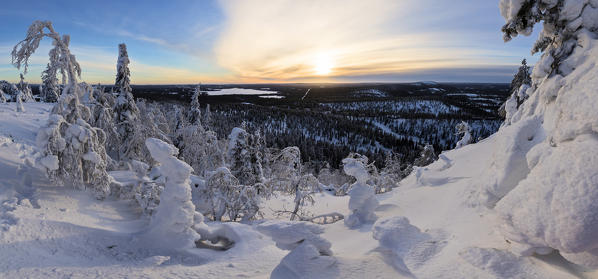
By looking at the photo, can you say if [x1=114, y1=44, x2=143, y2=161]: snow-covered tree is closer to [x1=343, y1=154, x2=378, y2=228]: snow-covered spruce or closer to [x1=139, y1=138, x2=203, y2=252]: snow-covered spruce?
[x1=139, y1=138, x2=203, y2=252]: snow-covered spruce

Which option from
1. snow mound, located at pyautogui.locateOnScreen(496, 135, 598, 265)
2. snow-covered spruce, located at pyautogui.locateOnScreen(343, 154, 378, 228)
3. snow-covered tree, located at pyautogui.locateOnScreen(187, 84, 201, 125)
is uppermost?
snow-covered tree, located at pyautogui.locateOnScreen(187, 84, 201, 125)

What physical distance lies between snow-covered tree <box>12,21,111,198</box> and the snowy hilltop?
0.05 m

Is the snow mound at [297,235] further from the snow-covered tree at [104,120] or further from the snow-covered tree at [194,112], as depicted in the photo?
the snow-covered tree at [194,112]

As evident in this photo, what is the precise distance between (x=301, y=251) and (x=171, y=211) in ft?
17.3

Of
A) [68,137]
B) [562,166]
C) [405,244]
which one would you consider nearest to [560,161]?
[562,166]

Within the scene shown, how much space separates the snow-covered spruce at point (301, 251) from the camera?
5.87 m

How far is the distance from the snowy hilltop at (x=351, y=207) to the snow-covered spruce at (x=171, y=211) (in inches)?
1.7

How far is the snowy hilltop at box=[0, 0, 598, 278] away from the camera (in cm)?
458

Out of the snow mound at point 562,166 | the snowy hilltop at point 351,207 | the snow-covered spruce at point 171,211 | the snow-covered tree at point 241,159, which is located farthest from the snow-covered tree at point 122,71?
the snow mound at point 562,166

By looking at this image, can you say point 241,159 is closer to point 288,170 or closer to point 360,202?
point 288,170

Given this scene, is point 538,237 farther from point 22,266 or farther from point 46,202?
point 46,202

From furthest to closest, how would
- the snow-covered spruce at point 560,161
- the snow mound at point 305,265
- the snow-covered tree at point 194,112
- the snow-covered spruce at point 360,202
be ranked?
the snow-covered tree at point 194,112, the snow-covered spruce at point 360,202, the snow mound at point 305,265, the snow-covered spruce at point 560,161

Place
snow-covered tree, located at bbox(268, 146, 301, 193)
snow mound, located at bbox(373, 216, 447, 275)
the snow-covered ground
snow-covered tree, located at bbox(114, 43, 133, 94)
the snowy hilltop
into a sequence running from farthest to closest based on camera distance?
snow-covered tree, located at bbox(114, 43, 133, 94)
snow-covered tree, located at bbox(268, 146, 301, 193)
snow mound, located at bbox(373, 216, 447, 275)
the snow-covered ground
the snowy hilltop

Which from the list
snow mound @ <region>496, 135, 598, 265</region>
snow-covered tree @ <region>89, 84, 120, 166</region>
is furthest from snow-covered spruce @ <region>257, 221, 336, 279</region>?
snow-covered tree @ <region>89, 84, 120, 166</region>
